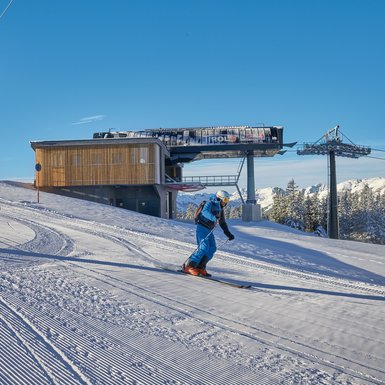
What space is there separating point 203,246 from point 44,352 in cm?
449

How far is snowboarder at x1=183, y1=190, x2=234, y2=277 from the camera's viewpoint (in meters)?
7.68

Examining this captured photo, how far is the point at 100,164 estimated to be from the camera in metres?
30.8

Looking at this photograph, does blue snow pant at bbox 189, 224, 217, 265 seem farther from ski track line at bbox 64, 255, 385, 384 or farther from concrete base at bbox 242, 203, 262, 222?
concrete base at bbox 242, 203, 262, 222

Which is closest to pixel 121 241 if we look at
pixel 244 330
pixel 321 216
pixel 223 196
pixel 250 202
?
pixel 223 196

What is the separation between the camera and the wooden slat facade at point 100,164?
30.4 metres

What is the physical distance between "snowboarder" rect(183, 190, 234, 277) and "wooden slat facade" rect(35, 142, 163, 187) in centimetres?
2255

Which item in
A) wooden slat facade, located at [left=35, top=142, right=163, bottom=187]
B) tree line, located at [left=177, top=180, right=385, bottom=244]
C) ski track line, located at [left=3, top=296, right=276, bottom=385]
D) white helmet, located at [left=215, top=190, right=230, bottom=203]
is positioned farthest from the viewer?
tree line, located at [left=177, top=180, right=385, bottom=244]

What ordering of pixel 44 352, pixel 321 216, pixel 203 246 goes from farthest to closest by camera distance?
1. pixel 321 216
2. pixel 203 246
3. pixel 44 352

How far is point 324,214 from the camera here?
61031 mm

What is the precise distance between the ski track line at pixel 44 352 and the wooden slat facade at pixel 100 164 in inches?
1028

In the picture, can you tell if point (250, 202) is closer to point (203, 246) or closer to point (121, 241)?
point (121, 241)

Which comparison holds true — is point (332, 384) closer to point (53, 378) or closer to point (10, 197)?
point (53, 378)

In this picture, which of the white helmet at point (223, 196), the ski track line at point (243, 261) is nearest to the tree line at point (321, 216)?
the ski track line at point (243, 261)

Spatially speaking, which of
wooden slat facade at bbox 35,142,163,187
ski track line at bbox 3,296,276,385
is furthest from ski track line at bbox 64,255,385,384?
wooden slat facade at bbox 35,142,163,187
